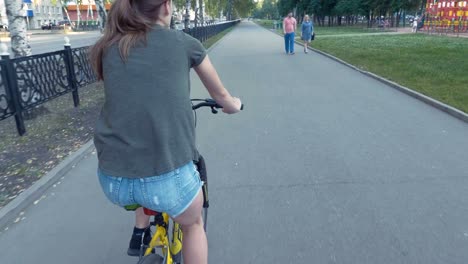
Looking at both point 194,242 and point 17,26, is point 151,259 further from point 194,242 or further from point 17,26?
point 17,26

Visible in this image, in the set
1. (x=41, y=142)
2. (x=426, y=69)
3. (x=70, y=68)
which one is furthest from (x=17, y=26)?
(x=426, y=69)

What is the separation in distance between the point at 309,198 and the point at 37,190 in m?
2.92

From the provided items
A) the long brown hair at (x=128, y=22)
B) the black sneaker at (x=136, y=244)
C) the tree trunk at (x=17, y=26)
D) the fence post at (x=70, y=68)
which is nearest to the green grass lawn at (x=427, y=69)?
the black sneaker at (x=136, y=244)

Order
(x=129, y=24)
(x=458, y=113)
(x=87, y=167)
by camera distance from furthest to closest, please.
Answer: (x=458, y=113) < (x=87, y=167) < (x=129, y=24)

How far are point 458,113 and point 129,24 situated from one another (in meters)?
6.72

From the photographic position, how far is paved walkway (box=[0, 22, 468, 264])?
9.93 feet

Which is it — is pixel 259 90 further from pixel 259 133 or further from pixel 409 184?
pixel 409 184

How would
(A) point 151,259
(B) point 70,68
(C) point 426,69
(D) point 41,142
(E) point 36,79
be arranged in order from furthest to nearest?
(C) point 426,69 → (B) point 70,68 → (E) point 36,79 → (D) point 41,142 → (A) point 151,259

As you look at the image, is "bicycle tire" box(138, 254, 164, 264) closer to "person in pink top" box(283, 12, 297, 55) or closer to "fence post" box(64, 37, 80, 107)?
"fence post" box(64, 37, 80, 107)

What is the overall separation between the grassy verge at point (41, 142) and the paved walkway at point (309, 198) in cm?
40

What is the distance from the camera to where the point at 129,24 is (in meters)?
1.63

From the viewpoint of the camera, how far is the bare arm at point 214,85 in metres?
1.81

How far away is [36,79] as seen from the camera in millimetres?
6598

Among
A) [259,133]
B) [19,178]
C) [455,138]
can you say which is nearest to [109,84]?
[19,178]
